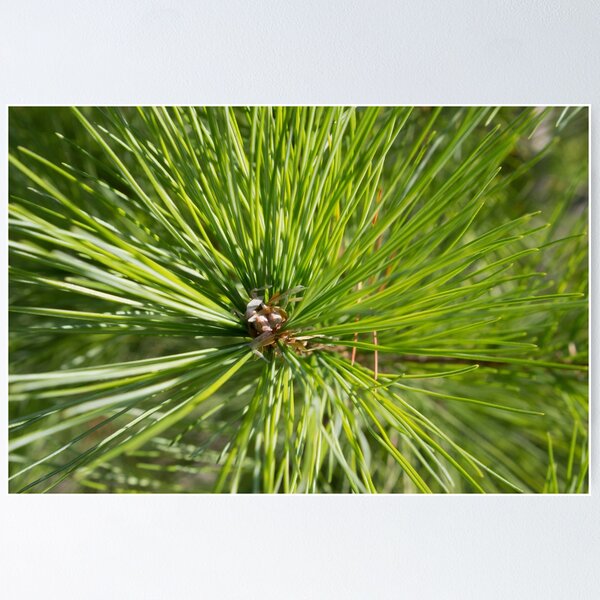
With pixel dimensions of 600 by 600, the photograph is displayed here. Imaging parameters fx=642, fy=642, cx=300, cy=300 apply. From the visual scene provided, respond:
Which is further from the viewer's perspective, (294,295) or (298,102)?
(298,102)

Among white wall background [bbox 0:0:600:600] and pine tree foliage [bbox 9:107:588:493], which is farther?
white wall background [bbox 0:0:600:600]

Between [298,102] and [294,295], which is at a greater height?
[298,102]

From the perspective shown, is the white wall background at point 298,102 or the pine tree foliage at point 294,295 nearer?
the pine tree foliage at point 294,295
